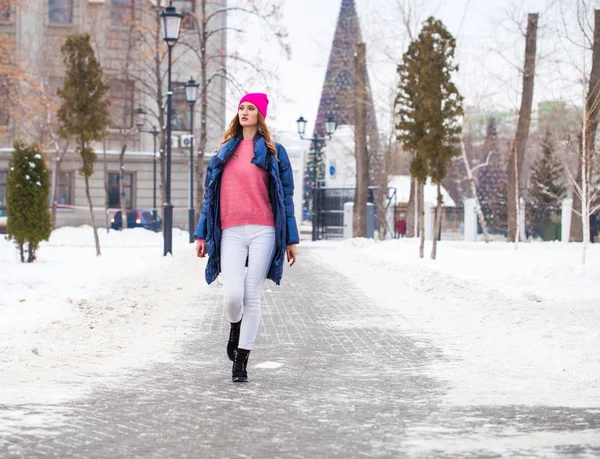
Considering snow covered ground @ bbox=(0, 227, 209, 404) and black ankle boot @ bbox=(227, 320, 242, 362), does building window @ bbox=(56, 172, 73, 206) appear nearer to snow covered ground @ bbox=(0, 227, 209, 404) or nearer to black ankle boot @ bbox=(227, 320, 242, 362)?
snow covered ground @ bbox=(0, 227, 209, 404)

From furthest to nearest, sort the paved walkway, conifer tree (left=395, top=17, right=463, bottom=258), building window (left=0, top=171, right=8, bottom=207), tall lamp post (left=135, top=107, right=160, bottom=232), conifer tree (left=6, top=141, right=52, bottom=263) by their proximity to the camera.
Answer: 1. building window (left=0, top=171, right=8, bottom=207)
2. tall lamp post (left=135, top=107, right=160, bottom=232)
3. conifer tree (left=395, top=17, right=463, bottom=258)
4. conifer tree (left=6, top=141, right=52, bottom=263)
5. the paved walkway

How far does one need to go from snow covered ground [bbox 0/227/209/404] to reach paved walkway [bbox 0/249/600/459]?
39cm

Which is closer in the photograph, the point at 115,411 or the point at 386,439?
the point at 386,439

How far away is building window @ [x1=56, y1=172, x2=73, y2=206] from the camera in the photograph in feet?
155

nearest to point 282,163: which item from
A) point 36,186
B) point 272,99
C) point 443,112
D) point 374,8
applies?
point 36,186

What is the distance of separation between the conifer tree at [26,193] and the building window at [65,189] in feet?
95.0

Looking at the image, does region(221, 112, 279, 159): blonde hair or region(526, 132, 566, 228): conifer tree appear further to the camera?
region(526, 132, 566, 228): conifer tree

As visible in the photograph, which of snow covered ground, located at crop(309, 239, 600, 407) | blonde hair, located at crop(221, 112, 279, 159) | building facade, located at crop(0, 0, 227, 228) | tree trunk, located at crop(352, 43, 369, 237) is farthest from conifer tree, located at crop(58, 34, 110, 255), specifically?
building facade, located at crop(0, 0, 227, 228)

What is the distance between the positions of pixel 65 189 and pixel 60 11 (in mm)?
8333

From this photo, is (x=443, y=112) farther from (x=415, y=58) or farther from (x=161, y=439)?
(x=161, y=439)

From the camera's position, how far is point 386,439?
475 cm

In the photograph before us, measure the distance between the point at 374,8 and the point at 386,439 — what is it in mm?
32190

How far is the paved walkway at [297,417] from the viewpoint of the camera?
178 inches

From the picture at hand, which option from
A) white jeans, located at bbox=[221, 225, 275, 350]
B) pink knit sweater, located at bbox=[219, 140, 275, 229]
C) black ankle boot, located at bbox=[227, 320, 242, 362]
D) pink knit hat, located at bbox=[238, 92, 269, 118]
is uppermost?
pink knit hat, located at bbox=[238, 92, 269, 118]
